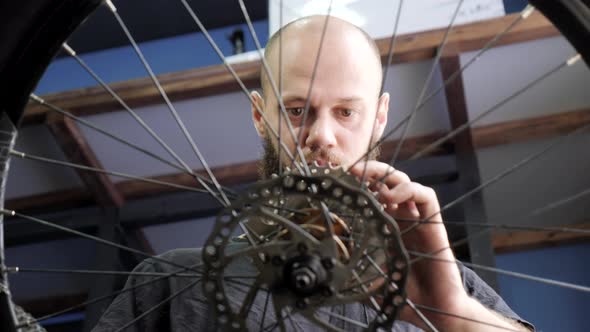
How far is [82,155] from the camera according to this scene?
3086mm

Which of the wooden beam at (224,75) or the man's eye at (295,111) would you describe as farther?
the wooden beam at (224,75)

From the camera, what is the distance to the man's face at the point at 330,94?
1.03m

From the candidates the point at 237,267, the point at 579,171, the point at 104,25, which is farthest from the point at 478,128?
the point at 237,267

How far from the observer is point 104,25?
12.6 feet

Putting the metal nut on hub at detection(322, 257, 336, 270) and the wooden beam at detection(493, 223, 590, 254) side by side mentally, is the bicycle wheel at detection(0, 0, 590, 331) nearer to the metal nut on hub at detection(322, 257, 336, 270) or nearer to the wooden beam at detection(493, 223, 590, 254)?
the metal nut on hub at detection(322, 257, 336, 270)

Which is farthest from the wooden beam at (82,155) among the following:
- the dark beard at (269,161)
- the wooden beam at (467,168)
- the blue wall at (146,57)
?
the dark beard at (269,161)

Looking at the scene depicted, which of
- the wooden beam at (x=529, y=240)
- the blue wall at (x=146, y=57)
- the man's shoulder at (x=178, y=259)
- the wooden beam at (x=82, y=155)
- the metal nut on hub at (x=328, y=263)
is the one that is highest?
the blue wall at (x=146, y=57)

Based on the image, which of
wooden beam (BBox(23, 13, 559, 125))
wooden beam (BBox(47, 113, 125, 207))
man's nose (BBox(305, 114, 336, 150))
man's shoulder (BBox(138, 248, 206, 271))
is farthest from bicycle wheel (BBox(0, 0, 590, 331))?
wooden beam (BBox(47, 113, 125, 207))

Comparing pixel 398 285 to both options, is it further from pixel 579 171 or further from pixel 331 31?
pixel 579 171

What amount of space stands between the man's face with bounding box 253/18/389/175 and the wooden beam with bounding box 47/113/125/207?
6.47 feet

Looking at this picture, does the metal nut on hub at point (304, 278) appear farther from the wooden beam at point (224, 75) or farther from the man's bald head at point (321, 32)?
the wooden beam at point (224, 75)

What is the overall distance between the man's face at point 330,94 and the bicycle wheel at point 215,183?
0.23 m

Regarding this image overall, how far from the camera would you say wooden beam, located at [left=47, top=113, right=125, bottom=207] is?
295 centimetres

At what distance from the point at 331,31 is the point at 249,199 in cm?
52
